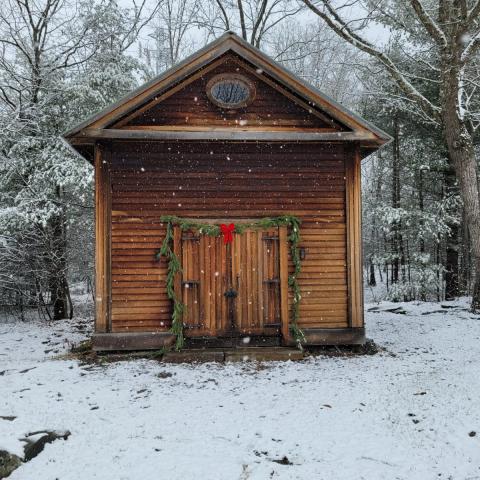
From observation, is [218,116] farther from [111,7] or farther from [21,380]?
[111,7]

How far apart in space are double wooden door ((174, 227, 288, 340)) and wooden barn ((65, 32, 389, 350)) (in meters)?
0.02

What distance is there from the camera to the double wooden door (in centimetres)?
856

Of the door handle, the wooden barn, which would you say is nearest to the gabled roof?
the wooden barn

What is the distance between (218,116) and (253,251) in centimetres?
277

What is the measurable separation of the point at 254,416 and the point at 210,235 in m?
3.83

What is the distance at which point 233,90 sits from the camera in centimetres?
882

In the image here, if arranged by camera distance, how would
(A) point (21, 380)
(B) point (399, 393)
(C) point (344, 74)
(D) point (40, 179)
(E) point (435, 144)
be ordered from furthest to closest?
(C) point (344, 74) → (E) point (435, 144) → (D) point (40, 179) → (A) point (21, 380) → (B) point (399, 393)

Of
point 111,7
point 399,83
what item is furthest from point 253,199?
point 111,7

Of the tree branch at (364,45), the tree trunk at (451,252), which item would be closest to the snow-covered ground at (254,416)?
the tree branch at (364,45)

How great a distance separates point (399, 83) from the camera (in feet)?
39.7

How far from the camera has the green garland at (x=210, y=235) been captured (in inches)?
333

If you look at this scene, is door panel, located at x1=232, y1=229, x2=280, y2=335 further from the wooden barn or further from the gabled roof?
the gabled roof

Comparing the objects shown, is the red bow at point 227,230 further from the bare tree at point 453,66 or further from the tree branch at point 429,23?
the tree branch at point 429,23

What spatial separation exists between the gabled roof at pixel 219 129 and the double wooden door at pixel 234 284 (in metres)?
1.85
